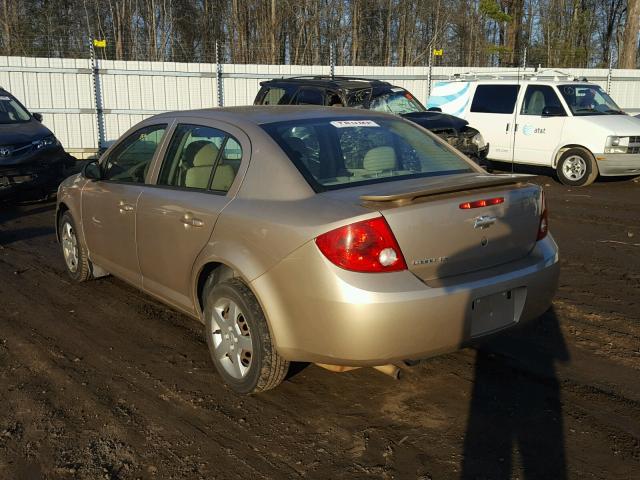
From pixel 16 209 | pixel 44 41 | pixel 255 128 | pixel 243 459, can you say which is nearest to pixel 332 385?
pixel 243 459

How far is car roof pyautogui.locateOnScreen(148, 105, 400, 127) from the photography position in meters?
4.29

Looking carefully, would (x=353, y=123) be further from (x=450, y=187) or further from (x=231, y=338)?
(x=231, y=338)

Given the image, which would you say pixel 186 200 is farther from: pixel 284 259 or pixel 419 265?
pixel 419 265

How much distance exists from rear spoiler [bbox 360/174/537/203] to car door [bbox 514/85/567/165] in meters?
9.09

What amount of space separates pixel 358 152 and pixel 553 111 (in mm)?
9360

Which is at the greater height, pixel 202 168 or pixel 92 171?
pixel 202 168

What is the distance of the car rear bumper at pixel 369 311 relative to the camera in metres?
3.24

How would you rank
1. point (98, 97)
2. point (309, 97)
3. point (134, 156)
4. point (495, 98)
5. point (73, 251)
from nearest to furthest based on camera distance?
point (134, 156), point (73, 251), point (309, 97), point (495, 98), point (98, 97)

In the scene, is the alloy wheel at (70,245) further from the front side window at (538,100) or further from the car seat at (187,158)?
the front side window at (538,100)

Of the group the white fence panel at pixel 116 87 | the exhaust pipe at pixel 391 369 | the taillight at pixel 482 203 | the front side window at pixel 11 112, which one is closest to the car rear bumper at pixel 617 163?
the white fence panel at pixel 116 87

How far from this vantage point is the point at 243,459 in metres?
3.26

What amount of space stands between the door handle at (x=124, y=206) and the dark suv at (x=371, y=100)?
261 inches

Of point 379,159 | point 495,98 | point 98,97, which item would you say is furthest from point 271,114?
point 98,97

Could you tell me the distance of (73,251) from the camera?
613cm
